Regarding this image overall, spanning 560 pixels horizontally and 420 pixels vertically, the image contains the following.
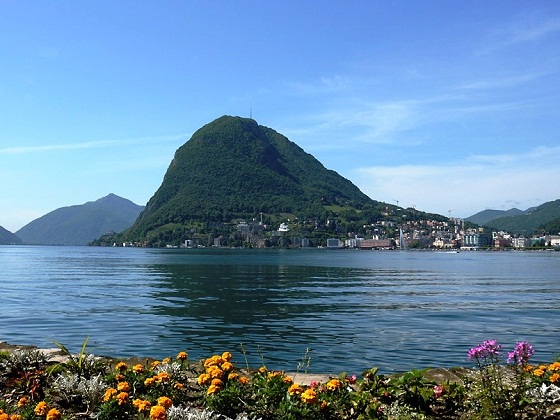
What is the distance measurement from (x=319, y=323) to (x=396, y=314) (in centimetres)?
643

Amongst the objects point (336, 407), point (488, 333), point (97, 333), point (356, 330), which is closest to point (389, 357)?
point (356, 330)

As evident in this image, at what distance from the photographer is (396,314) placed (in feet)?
98.2

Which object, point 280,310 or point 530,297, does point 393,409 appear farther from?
point 530,297

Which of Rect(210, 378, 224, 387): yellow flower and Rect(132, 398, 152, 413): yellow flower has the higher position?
Rect(210, 378, 224, 387): yellow flower

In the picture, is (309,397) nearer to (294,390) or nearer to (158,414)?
(294,390)

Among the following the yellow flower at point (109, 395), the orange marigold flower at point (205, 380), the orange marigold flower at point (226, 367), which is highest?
the orange marigold flower at point (226, 367)

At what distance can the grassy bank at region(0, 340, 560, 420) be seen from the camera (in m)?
6.85

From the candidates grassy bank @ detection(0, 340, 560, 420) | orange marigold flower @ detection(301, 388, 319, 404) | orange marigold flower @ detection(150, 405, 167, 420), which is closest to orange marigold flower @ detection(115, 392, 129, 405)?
grassy bank @ detection(0, 340, 560, 420)

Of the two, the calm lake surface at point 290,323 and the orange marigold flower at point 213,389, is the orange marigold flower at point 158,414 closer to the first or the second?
the orange marigold flower at point 213,389

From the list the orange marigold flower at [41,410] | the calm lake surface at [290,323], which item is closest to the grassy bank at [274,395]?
the orange marigold flower at [41,410]

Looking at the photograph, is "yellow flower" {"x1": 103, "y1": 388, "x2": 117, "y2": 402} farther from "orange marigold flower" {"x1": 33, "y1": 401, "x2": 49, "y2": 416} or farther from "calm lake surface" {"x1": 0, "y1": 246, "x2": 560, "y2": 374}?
"calm lake surface" {"x1": 0, "y1": 246, "x2": 560, "y2": 374}

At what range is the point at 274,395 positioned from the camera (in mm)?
7340

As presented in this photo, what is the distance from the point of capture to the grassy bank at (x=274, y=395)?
270 inches

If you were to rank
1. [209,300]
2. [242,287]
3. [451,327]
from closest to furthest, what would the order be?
[451,327], [209,300], [242,287]
